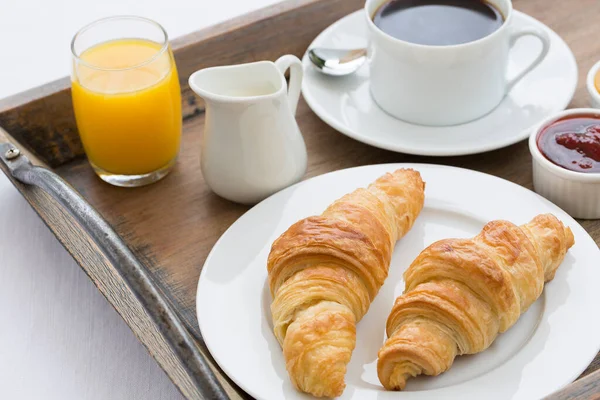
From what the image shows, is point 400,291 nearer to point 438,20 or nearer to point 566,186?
point 566,186

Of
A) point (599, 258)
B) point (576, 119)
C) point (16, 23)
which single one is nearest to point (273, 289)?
point (599, 258)

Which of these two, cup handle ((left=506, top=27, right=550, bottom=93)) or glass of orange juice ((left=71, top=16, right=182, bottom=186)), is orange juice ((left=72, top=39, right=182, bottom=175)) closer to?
glass of orange juice ((left=71, top=16, right=182, bottom=186))

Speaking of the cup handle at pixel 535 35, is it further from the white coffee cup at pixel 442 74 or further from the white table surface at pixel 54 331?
the white table surface at pixel 54 331

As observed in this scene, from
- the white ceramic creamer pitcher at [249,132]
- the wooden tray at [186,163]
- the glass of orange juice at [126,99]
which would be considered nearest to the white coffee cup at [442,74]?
the wooden tray at [186,163]

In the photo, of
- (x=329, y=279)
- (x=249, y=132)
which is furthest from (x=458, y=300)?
(x=249, y=132)

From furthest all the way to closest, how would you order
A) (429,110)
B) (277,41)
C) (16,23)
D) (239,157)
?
A: 1. (16,23)
2. (277,41)
3. (429,110)
4. (239,157)

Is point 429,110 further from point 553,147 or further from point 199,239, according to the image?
point 199,239
